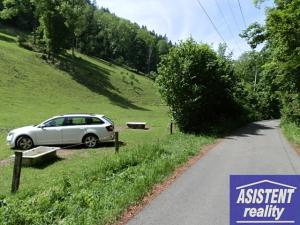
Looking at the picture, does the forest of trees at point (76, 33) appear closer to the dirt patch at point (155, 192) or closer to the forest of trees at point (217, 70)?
the forest of trees at point (217, 70)

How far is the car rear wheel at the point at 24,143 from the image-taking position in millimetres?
21094

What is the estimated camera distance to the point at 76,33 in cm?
8019

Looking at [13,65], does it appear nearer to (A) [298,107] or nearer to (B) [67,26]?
(B) [67,26]

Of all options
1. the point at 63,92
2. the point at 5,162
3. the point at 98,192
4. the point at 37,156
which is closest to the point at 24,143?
the point at 5,162

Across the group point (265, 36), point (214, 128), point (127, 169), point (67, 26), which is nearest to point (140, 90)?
point (67, 26)

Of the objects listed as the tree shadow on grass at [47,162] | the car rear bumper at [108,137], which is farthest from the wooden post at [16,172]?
the car rear bumper at [108,137]

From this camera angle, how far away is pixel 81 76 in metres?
64.8

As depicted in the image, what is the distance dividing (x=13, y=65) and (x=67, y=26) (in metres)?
10.4

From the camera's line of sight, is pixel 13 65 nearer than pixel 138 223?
No

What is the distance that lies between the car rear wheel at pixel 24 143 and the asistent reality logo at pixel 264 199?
1761 centimetres

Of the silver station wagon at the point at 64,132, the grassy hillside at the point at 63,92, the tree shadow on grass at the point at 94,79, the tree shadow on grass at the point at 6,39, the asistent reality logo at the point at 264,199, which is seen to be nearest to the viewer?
the asistent reality logo at the point at 264,199

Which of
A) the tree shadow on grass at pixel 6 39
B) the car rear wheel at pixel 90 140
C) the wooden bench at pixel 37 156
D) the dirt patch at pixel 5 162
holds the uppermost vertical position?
the tree shadow on grass at pixel 6 39

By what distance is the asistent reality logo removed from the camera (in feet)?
15.2

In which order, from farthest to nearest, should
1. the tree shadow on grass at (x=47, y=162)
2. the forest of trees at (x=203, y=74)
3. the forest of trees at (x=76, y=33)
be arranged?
the forest of trees at (x=76, y=33)
the forest of trees at (x=203, y=74)
the tree shadow on grass at (x=47, y=162)
